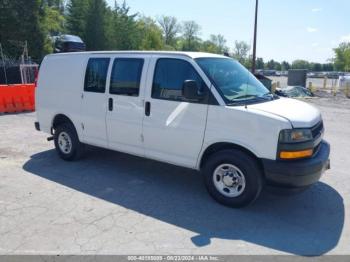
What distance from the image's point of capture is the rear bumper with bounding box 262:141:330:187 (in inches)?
161

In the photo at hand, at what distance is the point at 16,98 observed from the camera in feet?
40.7

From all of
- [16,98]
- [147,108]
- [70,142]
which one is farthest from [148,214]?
[16,98]

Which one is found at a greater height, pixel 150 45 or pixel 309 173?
pixel 150 45

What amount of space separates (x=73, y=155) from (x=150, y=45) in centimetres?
5253

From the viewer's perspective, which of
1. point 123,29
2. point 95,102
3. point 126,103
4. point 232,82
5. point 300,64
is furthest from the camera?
point 300,64

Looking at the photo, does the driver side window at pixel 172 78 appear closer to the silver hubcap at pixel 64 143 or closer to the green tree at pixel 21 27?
Result: the silver hubcap at pixel 64 143

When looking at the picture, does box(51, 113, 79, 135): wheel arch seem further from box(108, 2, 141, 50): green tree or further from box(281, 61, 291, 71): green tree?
box(281, 61, 291, 71): green tree

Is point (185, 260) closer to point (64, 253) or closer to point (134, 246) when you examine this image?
point (134, 246)

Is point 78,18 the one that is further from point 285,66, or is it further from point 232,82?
point 285,66

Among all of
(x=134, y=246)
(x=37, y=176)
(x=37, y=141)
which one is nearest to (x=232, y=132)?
(x=134, y=246)

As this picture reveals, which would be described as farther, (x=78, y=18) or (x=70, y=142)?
(x=78, y=18)

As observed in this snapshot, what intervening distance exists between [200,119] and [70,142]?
2.95 meters

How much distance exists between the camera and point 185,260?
3387 millimetres

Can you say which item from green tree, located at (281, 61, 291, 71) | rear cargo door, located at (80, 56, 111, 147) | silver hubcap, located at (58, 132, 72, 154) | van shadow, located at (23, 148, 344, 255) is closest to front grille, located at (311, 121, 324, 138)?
van shadow, located at (23, 148, 344, 255)
